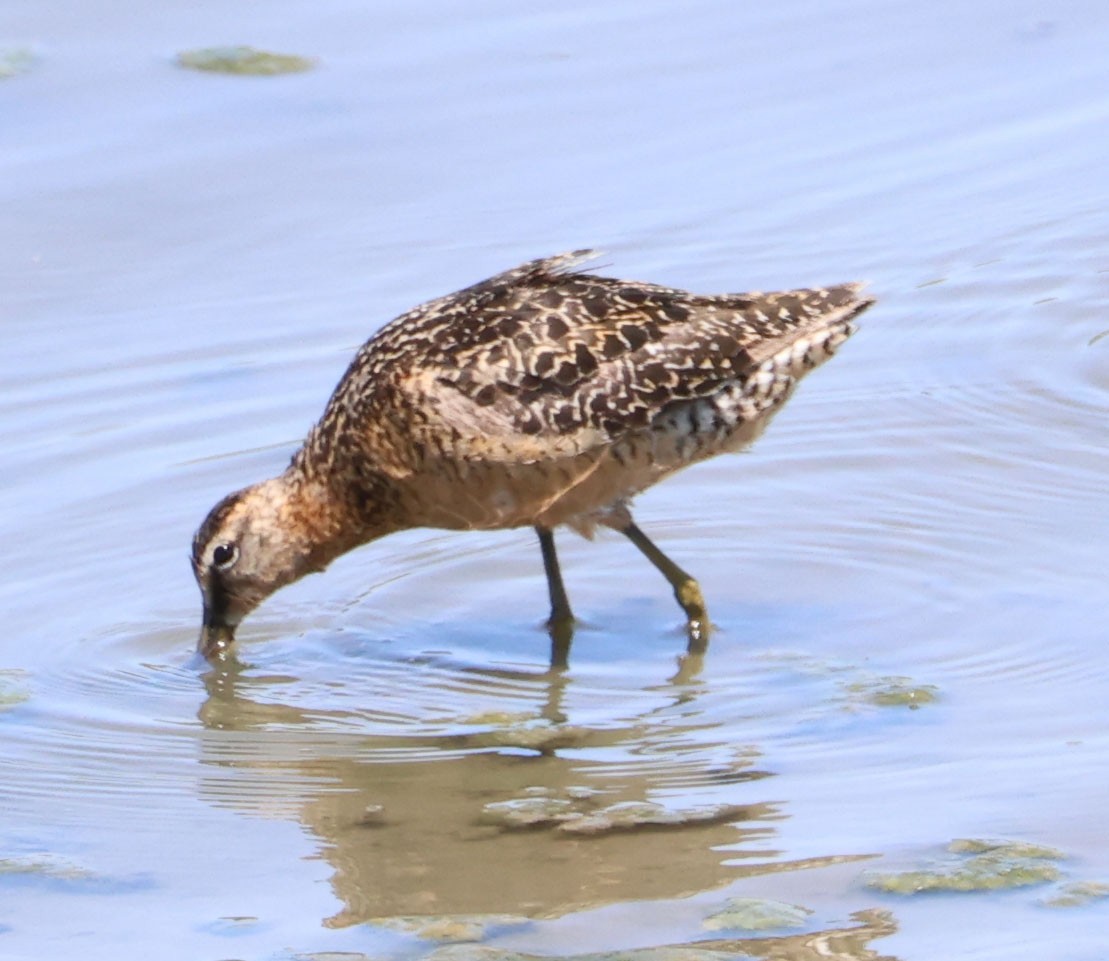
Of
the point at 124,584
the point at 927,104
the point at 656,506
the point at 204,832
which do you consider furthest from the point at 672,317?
the point at 927,104

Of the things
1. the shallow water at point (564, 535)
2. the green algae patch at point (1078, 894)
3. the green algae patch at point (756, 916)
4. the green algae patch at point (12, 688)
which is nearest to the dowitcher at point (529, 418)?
the shallow water at point (564, 535)

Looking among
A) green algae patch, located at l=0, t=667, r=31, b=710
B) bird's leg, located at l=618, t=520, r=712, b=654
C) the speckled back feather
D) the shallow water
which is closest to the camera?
the shallow water

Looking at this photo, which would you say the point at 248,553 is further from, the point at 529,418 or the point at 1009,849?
the point at 1009,849

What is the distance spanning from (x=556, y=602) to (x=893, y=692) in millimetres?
1261

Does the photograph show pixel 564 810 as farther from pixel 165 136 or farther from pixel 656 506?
pixel 165 136

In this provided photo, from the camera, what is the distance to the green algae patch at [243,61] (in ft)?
34.6

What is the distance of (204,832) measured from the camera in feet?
18.0

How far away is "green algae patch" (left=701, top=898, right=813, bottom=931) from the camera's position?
4.84 metres

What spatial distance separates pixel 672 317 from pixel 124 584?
1894mm

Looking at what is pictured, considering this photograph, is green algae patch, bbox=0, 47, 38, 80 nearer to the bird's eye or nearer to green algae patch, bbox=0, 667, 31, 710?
the bird's eye

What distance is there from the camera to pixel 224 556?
23.1ft

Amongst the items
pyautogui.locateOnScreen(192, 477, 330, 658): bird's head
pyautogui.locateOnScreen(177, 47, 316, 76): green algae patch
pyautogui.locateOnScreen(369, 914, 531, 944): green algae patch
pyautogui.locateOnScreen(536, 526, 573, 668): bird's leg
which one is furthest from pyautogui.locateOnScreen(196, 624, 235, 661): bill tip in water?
pyautogui.locateOnScreen(177, 47, 316, 76): green algae patch

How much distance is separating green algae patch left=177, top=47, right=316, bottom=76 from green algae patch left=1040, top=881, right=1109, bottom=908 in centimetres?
660

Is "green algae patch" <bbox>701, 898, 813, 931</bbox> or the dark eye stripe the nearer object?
"green algae patch" <bbox>701, 898, 813, 931</bbox>
